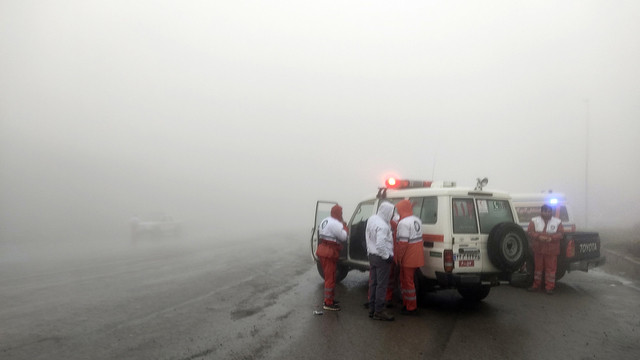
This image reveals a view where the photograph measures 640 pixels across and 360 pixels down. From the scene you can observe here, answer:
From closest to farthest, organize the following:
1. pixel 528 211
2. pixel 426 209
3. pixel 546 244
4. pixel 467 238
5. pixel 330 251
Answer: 1. pixel 467 238
2. pixel 330 251
3. pixel 426 209
4. pixel 546 244
5. pixel 528 211

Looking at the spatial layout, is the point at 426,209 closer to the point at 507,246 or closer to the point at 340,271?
the point at 507,246

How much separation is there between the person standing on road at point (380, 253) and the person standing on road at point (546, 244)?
12.9 ft

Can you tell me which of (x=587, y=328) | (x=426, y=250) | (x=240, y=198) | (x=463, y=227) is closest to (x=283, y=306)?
(x=426, y=250)

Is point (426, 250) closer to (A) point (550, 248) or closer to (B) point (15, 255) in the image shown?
(A) point (550, 248)

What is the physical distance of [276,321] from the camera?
6.49m

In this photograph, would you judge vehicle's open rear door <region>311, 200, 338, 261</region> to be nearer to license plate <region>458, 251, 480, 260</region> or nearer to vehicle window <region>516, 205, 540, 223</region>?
license plate <region>458, 251, 480, 260</region>

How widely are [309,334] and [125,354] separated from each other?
7.01 feet

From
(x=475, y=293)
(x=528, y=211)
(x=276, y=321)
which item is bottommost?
(x=276, y=321)

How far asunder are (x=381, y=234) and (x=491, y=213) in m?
2.10

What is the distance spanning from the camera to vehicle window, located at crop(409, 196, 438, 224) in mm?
7141

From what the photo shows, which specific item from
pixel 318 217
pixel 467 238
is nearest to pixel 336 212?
pixel 467 238

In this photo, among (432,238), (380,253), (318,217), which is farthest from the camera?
(318,217)

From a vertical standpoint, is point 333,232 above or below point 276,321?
above

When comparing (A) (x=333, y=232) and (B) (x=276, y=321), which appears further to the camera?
(A) (x=333, y=232)
